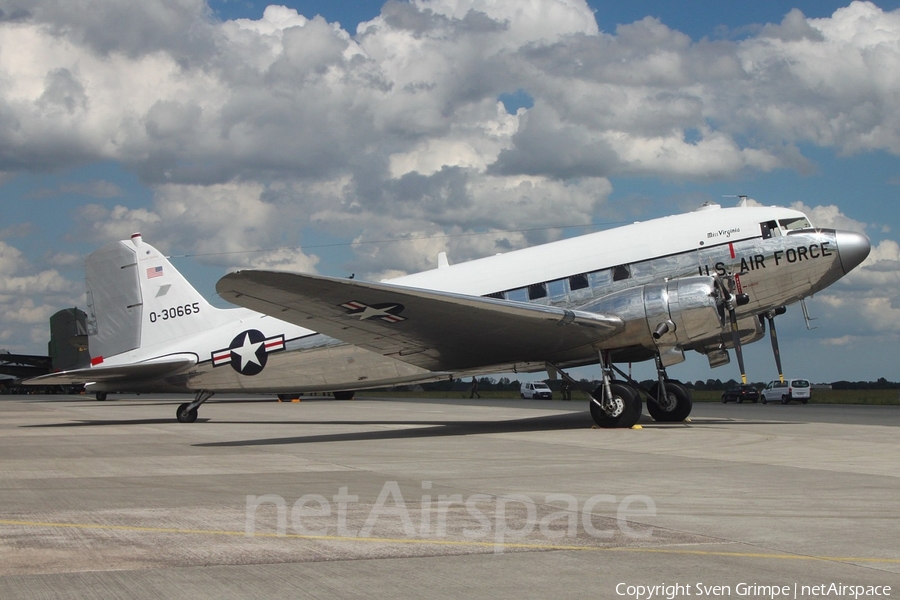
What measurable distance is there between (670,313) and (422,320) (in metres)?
4.63

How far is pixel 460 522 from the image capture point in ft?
22.4

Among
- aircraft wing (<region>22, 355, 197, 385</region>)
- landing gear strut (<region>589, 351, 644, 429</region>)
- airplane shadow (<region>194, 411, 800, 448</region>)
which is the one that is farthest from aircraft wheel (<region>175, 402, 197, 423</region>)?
landing gear strut (<region>589, 351, 644, 429</region>)

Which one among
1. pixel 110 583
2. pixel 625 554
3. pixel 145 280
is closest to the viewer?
pixel 110 583

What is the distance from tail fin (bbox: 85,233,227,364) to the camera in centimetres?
2069

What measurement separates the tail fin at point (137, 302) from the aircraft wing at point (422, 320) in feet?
19.6

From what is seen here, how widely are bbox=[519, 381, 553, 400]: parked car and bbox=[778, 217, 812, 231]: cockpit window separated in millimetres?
37760

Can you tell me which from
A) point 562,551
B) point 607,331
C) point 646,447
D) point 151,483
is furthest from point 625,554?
point 607,331

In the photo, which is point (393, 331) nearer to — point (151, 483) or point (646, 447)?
point (646, 447)

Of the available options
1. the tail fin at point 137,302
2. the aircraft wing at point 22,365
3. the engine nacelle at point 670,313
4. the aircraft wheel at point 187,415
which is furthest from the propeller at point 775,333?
the aircraft wing at point 22,365

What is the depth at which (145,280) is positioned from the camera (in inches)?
837

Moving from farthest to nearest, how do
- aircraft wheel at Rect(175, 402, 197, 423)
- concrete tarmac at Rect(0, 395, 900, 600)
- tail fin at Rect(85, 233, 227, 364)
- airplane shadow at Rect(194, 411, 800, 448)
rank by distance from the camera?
aircraft wheel at Rect(175, 402, 197, 423), tail fin at Rect(85, 233, 227, 364), airplane shadow at Rect(194, 411, 800, 448), concrete tarmac at Rect(0, 395, 900, 600)

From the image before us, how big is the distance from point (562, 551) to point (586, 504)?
1996 millimetres

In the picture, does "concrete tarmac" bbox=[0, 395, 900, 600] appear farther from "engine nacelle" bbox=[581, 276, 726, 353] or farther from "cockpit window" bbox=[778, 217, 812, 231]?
"cockpit window" bbox=[778, 217, 812, 231]

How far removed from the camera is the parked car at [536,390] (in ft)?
178
